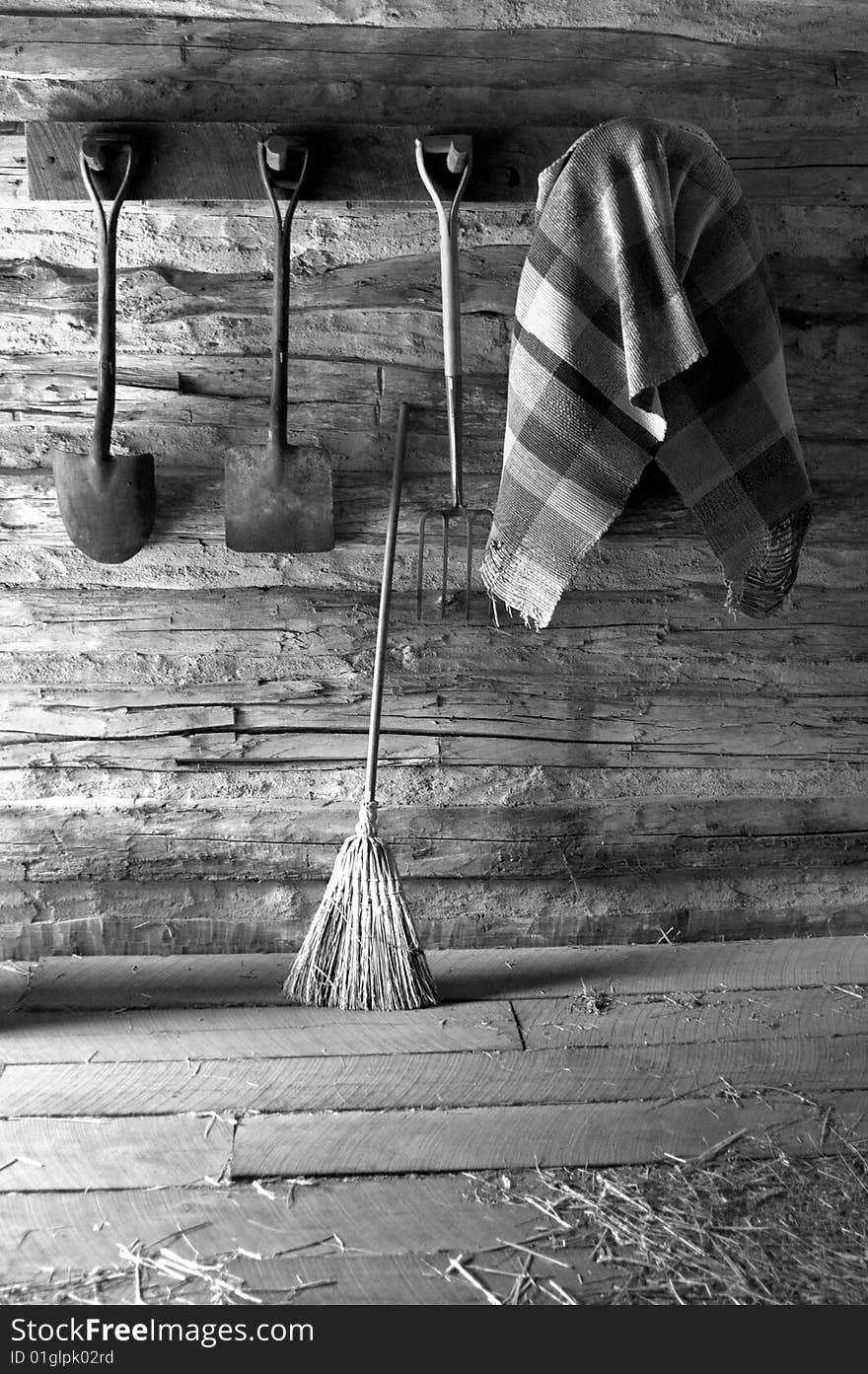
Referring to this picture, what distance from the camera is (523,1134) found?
1.90m

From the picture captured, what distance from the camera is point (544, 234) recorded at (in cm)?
A: 202

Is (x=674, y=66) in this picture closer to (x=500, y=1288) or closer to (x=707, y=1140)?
(x=707, y=1140)

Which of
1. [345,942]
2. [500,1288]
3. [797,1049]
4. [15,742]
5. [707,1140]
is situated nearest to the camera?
[500,1288]

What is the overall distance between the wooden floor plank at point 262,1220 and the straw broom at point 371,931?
1.72 ft

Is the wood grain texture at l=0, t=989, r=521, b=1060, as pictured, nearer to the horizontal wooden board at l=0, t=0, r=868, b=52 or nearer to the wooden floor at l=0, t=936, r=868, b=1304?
the wooden floor at l=0, t=936, r=868, b=1304

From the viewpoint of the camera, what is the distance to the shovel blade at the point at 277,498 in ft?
7.45

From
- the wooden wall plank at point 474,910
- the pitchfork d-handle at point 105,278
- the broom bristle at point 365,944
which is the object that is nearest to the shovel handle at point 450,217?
the pitchfork d-handle at point 105,278

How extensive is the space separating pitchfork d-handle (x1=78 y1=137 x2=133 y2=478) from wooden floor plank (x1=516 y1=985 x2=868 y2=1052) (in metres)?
1.37

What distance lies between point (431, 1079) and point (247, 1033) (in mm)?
387

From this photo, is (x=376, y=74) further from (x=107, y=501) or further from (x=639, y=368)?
(x=107, y=501)

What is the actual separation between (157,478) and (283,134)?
69 cm

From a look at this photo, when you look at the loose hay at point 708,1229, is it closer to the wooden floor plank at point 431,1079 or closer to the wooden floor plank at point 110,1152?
the wooden floor plank at point 431,1079

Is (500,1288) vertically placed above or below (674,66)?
below

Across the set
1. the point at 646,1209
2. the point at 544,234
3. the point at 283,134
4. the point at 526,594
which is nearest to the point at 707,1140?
the point at 646,1209
